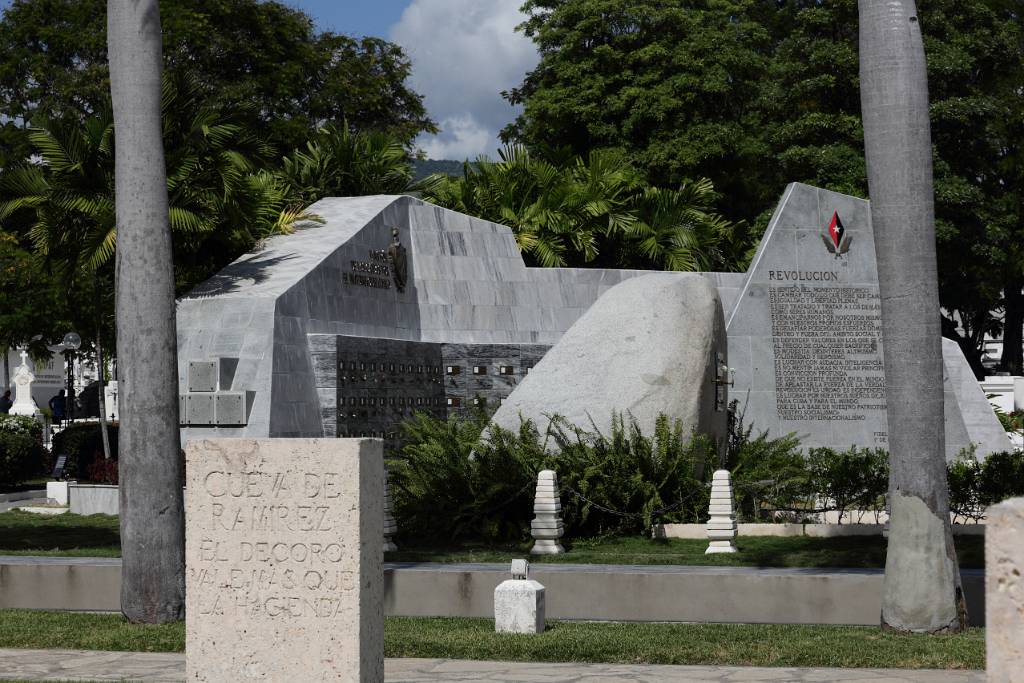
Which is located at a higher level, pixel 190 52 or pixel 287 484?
pixel 190 52

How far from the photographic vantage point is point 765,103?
1448 inches

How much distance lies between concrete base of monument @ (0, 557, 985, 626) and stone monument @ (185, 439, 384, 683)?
451 centimetres

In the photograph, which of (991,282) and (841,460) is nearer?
(841,460)

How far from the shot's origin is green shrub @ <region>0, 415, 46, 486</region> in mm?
23969

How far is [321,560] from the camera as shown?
6449 mm

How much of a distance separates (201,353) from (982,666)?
12022 mm

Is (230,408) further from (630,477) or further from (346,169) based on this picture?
(346,169)

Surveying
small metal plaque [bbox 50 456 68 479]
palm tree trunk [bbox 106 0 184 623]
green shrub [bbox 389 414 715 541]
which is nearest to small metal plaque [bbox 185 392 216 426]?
green shrub [bbox 389 414 715 541]

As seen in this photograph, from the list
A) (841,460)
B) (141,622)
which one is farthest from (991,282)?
(141,622)

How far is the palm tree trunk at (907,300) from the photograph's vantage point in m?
9.77

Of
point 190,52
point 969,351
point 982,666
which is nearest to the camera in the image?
point 982,666

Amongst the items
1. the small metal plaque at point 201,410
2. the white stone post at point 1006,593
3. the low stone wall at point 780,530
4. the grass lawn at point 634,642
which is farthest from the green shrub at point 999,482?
the white stone post at point 1006,593

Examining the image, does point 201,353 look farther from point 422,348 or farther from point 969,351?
point 969,351

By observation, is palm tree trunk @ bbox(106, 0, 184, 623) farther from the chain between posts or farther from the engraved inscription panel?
the engraved inscription panel
